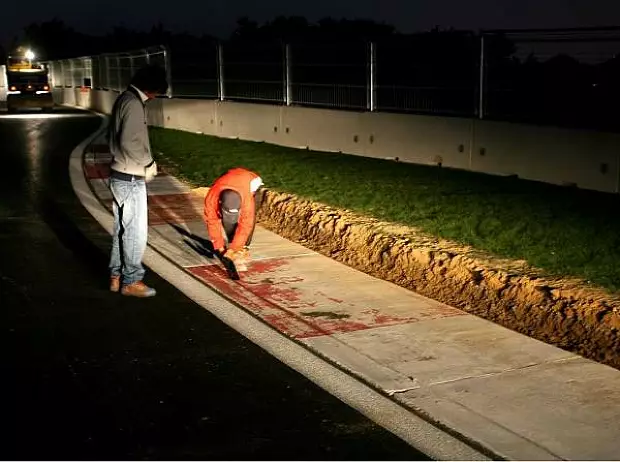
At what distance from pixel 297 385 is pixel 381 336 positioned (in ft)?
3.53

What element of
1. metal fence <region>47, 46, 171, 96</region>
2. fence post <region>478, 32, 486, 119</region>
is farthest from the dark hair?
metal fence <region>47, 46, 171, 96</region>

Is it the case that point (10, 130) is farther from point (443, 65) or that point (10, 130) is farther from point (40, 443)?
point (40, 443)

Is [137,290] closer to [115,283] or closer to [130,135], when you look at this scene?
[115,283]

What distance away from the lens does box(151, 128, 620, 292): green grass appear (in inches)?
300

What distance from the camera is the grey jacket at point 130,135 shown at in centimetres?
664

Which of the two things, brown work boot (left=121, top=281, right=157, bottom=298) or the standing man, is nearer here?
the standing man

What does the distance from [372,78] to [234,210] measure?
29.4ft

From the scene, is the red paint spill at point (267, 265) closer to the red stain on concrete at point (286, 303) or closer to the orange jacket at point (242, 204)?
the red stain on concrete at point (286, 303)

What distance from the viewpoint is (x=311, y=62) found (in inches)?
730

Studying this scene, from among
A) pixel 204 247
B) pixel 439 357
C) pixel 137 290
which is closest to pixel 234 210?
pixel 137 290

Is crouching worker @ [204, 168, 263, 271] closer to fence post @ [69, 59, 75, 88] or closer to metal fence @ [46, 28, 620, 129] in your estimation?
metal fence @ [46, 28, 620, 129]

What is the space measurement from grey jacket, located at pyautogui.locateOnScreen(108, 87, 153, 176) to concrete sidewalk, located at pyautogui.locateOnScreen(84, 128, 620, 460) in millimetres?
1363

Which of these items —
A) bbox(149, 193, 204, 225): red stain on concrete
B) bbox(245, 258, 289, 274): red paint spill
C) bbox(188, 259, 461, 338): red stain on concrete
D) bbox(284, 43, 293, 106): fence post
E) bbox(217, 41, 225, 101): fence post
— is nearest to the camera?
bbox(188, 259, 461, 338): red stain on concrete

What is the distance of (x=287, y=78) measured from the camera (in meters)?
18.9
